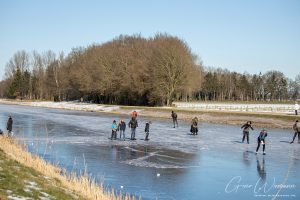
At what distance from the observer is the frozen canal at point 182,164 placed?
14797 mm

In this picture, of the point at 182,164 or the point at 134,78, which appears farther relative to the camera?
the point at 134,78

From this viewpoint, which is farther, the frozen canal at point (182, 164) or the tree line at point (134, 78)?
the tree line at point (134, 78)

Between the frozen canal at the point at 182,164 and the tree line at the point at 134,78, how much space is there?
44.1 m

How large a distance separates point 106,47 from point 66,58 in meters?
39.9

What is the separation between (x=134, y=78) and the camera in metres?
80.9

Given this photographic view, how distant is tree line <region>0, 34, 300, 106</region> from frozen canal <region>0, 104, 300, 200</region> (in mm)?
44149

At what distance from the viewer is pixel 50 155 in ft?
72.1

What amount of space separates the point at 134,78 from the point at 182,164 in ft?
202

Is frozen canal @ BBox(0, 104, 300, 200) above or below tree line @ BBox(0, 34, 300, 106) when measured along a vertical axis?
below

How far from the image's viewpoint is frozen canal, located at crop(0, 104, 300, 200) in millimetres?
14797

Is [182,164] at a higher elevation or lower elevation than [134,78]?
lower

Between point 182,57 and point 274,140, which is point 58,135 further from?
point 182,57

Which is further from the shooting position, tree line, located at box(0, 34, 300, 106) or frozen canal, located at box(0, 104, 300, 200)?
tree line, located at box(0, 34, 300, 106)

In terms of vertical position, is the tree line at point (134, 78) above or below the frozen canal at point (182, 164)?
above
